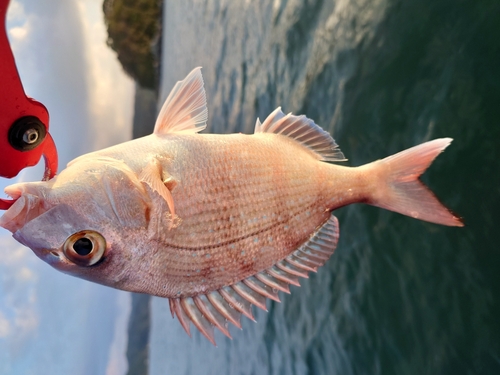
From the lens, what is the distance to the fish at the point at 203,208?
3.37 ft

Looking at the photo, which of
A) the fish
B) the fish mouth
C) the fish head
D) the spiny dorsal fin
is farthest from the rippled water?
the fish mouth

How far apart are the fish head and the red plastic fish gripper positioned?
0.07 metres

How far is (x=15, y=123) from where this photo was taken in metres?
1.02

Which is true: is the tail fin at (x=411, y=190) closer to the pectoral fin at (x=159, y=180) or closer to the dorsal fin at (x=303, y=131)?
the dorsal fin at (x=303, y=131)

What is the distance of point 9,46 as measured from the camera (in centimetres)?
94

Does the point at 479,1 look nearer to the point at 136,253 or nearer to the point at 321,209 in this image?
the point at 321,209

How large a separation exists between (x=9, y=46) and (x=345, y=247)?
2609 millimetres

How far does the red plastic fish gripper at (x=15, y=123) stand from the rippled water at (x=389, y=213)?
2.02 m

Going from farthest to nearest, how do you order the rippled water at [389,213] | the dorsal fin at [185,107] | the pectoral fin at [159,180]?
the rippled water at [389,213], the dorsal fin at [185,107], the pectoral fin at [159,180]

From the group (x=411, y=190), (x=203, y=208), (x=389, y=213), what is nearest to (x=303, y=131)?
(x=411, y=190)

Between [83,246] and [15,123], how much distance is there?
38cm

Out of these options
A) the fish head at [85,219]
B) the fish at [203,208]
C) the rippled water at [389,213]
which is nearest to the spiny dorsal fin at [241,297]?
the fish at [203,208]

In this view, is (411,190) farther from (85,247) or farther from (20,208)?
(20,208)

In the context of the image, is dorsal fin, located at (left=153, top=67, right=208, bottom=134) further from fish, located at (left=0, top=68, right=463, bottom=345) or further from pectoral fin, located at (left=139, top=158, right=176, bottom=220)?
pectoral fin, located at (left=139, top=158, right=176, bottom=220)
